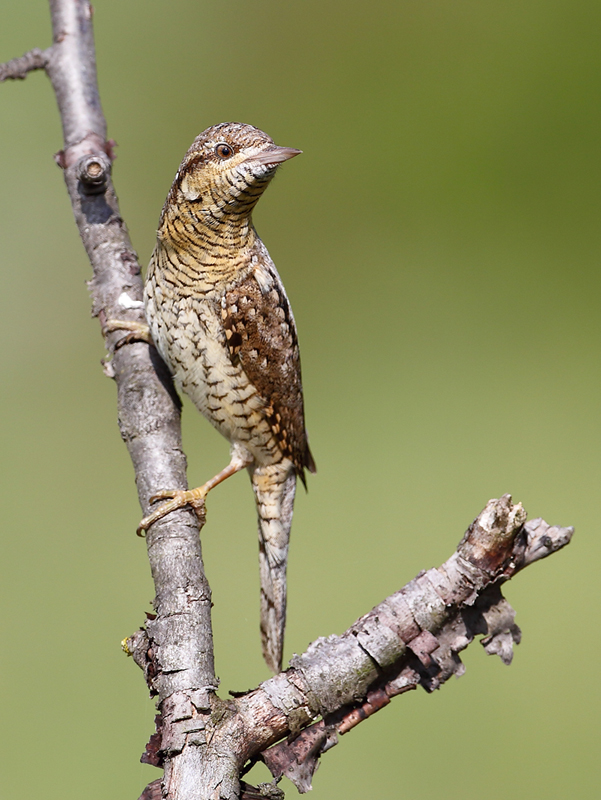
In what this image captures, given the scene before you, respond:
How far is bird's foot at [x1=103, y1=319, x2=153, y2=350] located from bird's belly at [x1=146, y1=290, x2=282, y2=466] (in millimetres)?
74

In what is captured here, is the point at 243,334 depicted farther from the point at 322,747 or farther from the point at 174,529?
the point at 322,747

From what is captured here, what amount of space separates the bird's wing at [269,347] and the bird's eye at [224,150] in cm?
30

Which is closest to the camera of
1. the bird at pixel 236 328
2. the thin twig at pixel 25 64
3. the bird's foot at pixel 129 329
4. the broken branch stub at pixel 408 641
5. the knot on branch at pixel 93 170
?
the broken branch stub at pixel 408 641

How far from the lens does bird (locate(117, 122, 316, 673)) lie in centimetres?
150

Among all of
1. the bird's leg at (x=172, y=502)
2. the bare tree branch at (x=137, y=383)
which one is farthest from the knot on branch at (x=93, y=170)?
the bird's leg at (x=172, y=502)

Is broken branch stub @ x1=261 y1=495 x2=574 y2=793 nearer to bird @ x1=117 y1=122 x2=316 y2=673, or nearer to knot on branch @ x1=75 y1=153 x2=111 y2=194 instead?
bird @ x1=117 y1=122 x2=316 y2=673

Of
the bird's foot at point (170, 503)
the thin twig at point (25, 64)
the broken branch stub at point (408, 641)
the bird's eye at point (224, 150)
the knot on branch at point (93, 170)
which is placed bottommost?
the broken branch stub at point (408, 641)

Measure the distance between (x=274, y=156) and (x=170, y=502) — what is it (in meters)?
0.70

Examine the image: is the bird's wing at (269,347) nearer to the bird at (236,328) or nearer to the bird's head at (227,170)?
the bird at (236,328)

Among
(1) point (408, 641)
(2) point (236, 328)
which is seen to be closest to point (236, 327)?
(2) point (236, 328)

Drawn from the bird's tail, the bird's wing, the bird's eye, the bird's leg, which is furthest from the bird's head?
the bird's tail

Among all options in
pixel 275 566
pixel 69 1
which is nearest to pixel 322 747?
pixel 275 566

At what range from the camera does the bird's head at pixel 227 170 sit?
1.45m

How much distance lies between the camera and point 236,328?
67.3 inches
